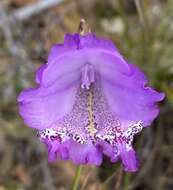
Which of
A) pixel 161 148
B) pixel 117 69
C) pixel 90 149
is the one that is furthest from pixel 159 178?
pixel 117 69

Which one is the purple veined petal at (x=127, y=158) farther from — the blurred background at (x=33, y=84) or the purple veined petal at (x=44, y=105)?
A: the blurred background at (x=33, y=84)

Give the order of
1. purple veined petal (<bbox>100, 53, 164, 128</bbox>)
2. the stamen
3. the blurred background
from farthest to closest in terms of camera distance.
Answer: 1. the blurred background
2. the stamen
3. purple veined petal (<bbox>100, 53, 164, 128</bbox>)

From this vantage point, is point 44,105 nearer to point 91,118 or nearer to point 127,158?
point 91,118

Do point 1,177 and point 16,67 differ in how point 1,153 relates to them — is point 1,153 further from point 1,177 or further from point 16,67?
point 16,67

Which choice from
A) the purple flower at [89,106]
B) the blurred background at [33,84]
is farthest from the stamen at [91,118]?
the blurred background at [33,84]

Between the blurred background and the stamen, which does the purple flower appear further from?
the blurred background

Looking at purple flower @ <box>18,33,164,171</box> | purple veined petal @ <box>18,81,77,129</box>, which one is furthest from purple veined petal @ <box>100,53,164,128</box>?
purple veined petal @ <box>18,81,77,129</box>
